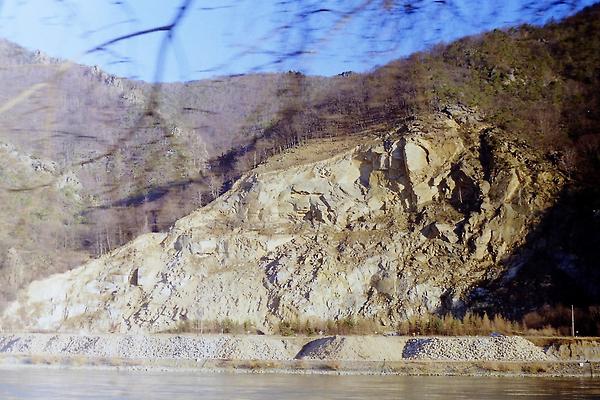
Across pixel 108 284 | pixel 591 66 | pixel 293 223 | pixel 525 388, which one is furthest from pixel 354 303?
pixel 591 66

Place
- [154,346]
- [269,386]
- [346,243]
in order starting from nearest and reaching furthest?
[269,386] → [154,346] → [346,243]

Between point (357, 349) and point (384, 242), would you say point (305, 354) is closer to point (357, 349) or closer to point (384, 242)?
point (357, 349)

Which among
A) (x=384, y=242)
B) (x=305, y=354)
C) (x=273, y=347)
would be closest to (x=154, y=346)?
(x=273, y=347)

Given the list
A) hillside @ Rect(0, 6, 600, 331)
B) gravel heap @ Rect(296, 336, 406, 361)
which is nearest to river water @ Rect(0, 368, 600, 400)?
gravel heap @ Rect(296, 336, 406, 361)

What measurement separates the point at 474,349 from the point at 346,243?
1324cm

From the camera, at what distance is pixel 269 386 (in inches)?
985

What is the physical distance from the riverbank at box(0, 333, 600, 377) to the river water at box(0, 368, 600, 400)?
3.05 m

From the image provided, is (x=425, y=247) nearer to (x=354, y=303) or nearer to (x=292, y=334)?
(x=354, y=303)

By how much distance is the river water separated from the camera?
21.1 metres

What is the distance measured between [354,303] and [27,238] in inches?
1630

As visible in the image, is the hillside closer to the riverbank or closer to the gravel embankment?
the gravel embankment

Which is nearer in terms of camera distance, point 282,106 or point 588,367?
point 282,106

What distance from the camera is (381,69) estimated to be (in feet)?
9.74

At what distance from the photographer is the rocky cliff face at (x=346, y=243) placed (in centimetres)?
4419
